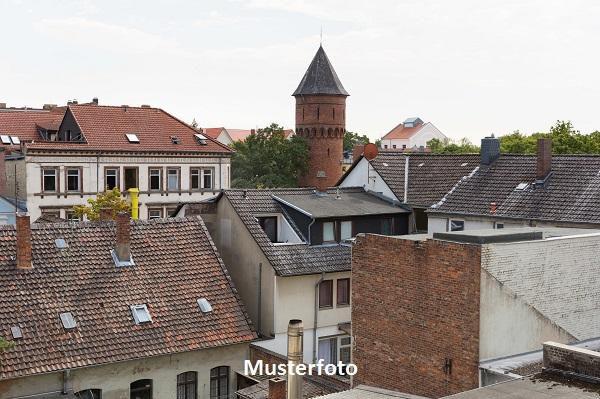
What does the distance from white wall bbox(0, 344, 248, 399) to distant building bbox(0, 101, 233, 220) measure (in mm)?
27764

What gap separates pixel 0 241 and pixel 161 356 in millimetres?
5898

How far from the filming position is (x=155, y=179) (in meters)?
53.2

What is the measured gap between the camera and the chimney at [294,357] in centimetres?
1745

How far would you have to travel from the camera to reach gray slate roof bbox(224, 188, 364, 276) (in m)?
26.2

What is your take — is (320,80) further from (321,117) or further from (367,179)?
(367,179)

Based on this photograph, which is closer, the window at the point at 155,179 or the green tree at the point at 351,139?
the window at the point at 155,179

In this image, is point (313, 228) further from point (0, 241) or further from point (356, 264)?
point (0, 241)

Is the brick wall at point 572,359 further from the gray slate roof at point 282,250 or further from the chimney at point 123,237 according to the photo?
the chimney at point 123,237

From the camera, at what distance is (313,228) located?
28422 mm

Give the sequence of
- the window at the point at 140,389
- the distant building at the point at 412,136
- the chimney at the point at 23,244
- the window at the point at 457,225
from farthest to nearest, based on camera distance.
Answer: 1. the distant building at the point at 412,136
2. the window at the point at 457,225
3. the chimney at the point at 23,244
4. the window at the point at 140,389

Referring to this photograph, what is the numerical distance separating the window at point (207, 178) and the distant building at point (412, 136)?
88.4m

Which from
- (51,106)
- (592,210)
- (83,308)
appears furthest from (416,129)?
(83,308)

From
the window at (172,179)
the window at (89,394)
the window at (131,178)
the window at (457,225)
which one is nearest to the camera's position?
the window at (89,394)

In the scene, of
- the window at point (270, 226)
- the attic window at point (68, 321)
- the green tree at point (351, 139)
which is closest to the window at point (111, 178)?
the window at point (270, 226)
